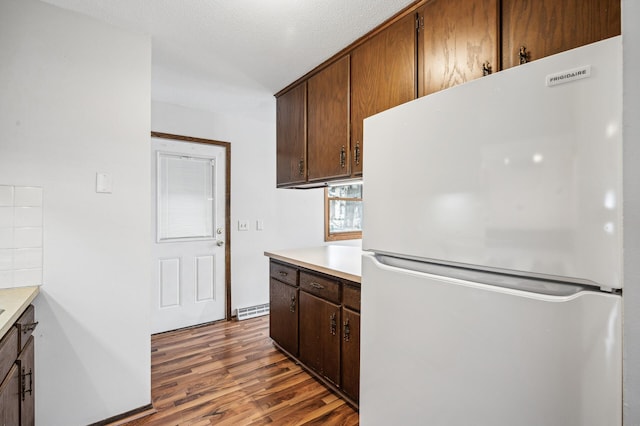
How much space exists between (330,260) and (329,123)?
995 mm

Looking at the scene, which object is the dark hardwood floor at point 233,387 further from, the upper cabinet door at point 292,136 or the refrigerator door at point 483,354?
the upper cabinet door at point 292,136

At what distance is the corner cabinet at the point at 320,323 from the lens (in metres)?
1.81

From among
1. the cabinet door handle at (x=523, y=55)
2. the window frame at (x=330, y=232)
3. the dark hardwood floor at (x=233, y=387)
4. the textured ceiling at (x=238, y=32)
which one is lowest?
the dark hardwood floor at (x=233, y=387)

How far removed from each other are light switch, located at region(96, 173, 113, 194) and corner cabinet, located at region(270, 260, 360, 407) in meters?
1.30

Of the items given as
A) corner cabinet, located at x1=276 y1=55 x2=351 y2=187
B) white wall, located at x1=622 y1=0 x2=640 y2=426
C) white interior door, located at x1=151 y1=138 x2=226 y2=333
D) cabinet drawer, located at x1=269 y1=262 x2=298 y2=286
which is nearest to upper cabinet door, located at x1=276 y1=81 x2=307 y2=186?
corner cabinet, located at x1=276 y1=55 x2=351 y2=187

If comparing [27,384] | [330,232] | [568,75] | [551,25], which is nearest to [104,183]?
[27,384]

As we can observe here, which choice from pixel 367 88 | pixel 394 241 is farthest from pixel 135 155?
pixel 394 241

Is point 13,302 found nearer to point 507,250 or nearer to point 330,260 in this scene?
point 330,260

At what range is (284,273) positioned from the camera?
2490 millimetres

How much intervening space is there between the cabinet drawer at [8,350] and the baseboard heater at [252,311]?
230cm

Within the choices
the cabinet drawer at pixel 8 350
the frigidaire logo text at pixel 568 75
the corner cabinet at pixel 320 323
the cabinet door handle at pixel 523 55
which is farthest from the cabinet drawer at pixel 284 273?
the frigidaire logo text at pixel 568 75

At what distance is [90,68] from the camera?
1.66 meters

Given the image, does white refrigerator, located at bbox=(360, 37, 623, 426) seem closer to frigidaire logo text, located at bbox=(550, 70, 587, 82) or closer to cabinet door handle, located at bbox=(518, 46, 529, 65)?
frigidaire logo text, located at bbox=(550, 70, 587, 82)

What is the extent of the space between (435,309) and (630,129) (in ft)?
2.08
